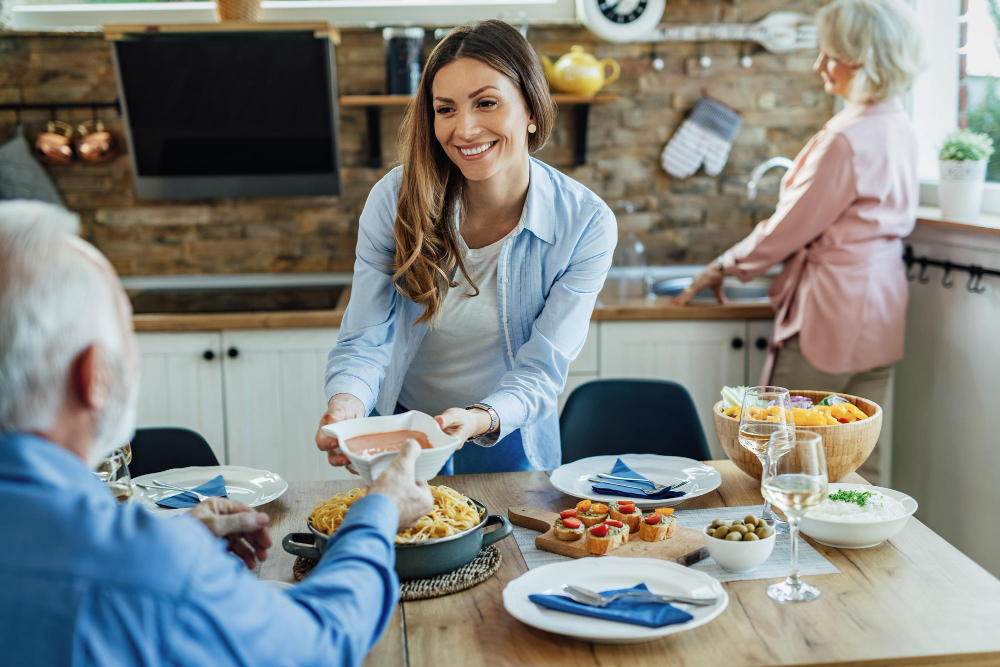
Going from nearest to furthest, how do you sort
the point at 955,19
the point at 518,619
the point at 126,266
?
the point at 518,619 → the point at 955,19 → the point at 126,266

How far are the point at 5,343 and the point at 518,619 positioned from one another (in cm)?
72

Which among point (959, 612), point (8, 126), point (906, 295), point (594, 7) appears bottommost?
point (959, 612)

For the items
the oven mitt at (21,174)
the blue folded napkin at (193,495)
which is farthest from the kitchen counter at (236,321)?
the blue folded napkin at (193,495)

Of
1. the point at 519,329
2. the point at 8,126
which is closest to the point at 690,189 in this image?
the point at 519,329

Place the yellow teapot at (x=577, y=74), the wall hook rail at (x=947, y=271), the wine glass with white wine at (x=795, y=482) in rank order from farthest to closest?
the yellow teapot at (x=577, y=74) → the wall hook rail at (x=947, y=271) → the wine glass with white wine at (x=795, y=482)

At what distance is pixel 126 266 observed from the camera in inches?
146

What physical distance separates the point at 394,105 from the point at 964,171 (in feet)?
6.47

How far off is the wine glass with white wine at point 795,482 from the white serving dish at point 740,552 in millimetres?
57

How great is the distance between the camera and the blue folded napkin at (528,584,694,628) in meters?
1.21

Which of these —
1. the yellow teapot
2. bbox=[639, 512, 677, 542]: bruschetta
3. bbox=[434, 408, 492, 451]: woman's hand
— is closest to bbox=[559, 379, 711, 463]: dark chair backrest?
bbox=[434, 408, 492, 451]: woman's hand

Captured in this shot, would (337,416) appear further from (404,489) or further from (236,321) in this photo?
(236,321)

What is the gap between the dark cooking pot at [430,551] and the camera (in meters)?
1.35

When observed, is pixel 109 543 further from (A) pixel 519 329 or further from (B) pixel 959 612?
(A) pixel 519 329

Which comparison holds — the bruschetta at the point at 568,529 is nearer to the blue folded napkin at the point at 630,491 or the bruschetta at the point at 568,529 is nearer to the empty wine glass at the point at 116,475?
the blue folded napkin at the point at 630,491
